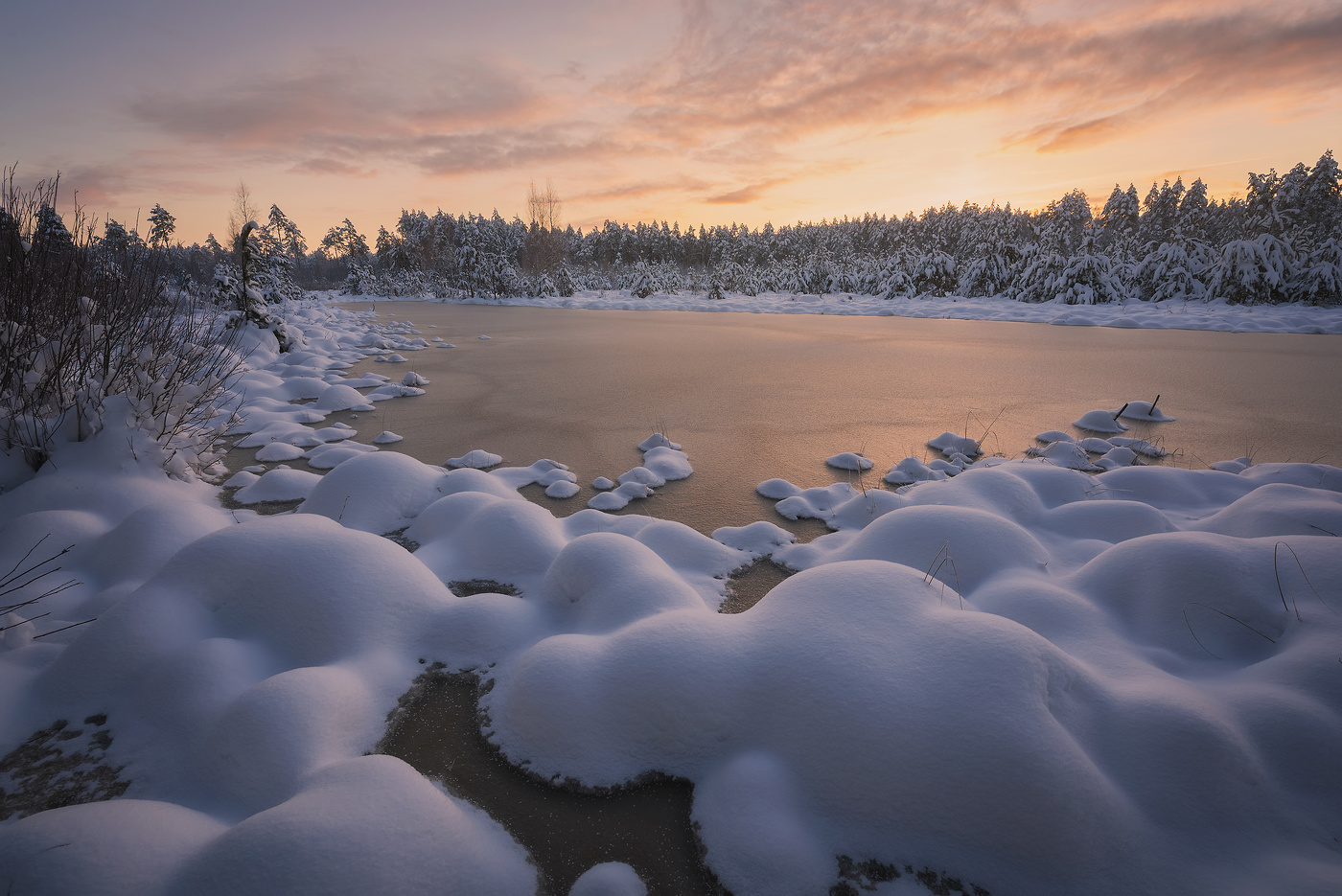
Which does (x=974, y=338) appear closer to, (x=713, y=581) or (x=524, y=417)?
(x=524, y=417)

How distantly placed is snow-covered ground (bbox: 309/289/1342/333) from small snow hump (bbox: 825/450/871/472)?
484 inches

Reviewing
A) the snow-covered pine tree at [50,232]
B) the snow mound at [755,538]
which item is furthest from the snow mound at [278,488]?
the snow mound at [755,538]

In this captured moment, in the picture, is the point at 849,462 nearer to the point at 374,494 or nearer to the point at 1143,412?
the point at 374,494

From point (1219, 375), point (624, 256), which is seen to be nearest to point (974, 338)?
point (1219, 375)

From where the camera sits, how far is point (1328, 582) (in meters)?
1.77

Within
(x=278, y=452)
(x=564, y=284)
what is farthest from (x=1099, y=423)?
(x=564, y=284)

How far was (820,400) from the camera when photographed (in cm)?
588

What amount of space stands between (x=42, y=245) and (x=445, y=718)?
345 cm

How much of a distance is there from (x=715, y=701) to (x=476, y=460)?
9.66ft

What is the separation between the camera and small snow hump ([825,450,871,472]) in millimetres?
3819

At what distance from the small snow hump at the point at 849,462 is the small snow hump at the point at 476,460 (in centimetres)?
A: 244

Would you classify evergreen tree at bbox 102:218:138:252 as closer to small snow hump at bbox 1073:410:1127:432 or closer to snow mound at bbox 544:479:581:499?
snow mound at bbox 544:479:581:499

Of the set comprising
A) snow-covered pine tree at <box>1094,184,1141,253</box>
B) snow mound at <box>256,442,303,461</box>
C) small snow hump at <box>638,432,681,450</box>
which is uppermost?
snow-covered pine tree at <box>1094,184,1141,253</box>

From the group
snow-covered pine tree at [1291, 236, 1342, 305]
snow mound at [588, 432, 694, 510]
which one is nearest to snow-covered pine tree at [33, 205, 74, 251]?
snow mound at [588, 432, 694, 510]
